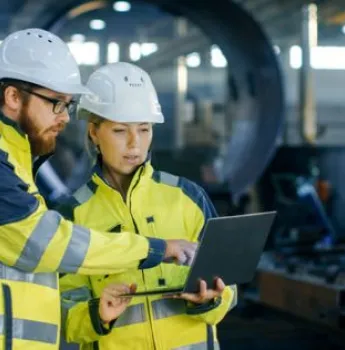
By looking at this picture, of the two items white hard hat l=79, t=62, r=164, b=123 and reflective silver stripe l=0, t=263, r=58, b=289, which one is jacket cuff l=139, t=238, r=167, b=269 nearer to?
reflective silver stripe l=0, t=263, r=58, b=289

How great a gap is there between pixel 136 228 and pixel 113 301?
0.66 feet

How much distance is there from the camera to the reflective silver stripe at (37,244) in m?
2.22

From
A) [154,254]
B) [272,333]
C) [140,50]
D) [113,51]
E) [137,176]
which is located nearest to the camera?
[154,254]

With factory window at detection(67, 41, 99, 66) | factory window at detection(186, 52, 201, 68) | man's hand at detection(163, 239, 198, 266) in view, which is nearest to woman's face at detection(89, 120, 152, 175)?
man's hand at detection(163, 239, 198, 266)

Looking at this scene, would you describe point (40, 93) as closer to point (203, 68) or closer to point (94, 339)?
point (94, 339)

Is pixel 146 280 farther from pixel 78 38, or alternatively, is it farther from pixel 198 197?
pixel 78 38

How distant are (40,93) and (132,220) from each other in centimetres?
38

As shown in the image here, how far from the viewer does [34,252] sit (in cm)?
222

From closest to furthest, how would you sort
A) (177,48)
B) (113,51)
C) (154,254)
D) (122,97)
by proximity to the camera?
1. (154,254)
2. (122,97)
3. (113,51)
4. (177,48)

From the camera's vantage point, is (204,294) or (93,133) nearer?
(204,294)

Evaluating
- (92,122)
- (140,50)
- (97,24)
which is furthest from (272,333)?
(140,50)

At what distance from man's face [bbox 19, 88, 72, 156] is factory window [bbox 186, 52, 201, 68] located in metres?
7.71

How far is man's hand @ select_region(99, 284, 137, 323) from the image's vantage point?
236cm

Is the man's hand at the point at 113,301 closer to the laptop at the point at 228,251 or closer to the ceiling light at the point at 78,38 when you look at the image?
the laptop at the point at 228,251
